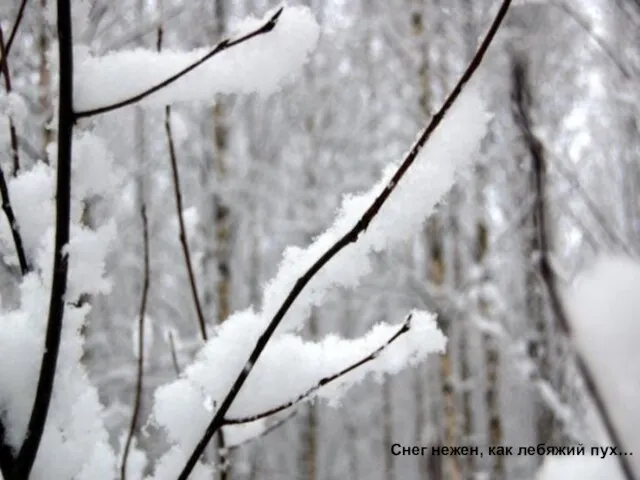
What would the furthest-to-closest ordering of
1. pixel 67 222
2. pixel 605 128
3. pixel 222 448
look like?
pixel 605 128, pixel 222 448, pixel 67 222

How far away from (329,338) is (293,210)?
23.7ft

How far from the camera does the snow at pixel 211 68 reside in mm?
553

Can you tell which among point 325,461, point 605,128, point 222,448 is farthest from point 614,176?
point 325,461

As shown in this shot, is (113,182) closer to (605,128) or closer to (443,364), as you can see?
(443,364)

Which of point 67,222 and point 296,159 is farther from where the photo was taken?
point 296,159

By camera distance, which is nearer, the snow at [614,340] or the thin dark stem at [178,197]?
the snow at [614,340]

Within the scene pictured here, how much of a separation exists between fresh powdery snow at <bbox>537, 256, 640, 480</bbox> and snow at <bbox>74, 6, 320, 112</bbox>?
0.34 meters

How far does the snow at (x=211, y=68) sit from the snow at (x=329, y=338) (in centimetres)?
14

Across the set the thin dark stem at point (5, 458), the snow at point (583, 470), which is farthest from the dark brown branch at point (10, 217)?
the snow at point (583, 470)

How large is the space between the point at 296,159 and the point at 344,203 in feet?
24.1

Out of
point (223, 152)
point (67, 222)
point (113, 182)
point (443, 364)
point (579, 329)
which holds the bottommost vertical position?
point (579, 329)

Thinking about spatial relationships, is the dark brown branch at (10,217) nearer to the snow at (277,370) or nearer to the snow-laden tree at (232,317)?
the snow-laden tree at (232,317)

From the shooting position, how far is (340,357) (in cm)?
63

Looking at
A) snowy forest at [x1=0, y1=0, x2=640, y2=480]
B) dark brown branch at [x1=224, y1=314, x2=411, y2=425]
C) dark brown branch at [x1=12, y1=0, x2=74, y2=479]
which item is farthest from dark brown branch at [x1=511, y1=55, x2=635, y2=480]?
dark brown branch at [x1=12, y1=0, x2=74, y2=479]
